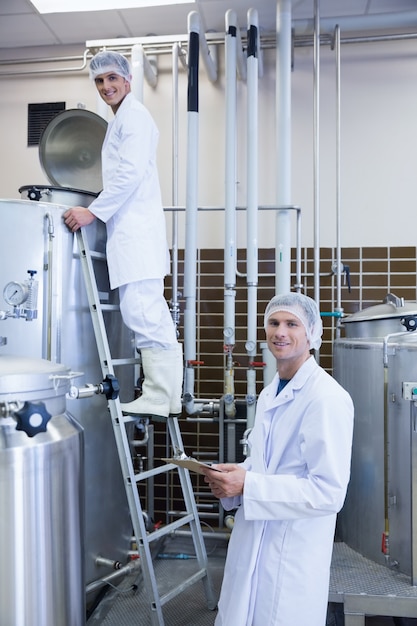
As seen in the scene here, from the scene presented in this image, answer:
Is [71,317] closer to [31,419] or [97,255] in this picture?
[97,255]

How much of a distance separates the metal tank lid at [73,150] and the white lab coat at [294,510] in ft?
5.51

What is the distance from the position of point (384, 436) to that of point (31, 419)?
1513mm

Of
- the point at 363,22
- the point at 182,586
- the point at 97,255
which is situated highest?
the point at 363,22

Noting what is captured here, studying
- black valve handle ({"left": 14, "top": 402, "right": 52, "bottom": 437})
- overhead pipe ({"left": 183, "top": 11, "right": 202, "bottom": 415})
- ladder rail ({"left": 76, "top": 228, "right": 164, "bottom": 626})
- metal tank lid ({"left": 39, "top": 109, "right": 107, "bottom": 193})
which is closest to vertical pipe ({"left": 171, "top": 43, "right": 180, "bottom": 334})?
overhead pipe ({"left": 183, "top": 11, "right": 202, "bottom": 415})

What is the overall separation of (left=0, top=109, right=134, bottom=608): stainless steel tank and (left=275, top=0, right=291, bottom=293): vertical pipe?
0.88 m

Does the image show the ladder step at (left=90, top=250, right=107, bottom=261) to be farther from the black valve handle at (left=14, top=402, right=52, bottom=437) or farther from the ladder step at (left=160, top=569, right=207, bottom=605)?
the ladder step at (left=160, top=569, right=207, bottom=605)

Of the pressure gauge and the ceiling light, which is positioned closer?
the pressure gauge

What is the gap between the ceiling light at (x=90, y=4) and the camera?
293cm

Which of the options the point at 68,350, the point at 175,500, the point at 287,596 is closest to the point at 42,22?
the point at 68,350

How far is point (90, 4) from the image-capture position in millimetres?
2959

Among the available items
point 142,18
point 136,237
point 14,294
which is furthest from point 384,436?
point 142,18

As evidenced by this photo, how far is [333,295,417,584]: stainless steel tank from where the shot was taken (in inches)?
83.4

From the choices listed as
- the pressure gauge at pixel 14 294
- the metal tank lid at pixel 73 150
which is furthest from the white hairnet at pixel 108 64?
the pressure gauge at pixel 14 294

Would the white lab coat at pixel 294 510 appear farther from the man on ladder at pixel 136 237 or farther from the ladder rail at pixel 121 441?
the man on ladder at pixel 136 237
